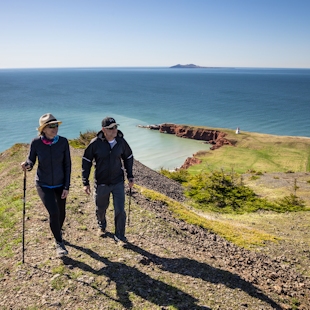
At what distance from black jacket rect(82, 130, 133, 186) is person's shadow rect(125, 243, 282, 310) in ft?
6.15

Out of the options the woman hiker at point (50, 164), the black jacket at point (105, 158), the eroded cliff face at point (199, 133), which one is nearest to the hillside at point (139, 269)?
the woman hiker at point (50, 164)

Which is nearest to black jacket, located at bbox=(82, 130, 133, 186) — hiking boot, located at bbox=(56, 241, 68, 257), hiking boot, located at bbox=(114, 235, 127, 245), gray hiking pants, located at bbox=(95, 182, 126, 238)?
gray hiking pants, located at bbox=(95, 182, 126, 238)

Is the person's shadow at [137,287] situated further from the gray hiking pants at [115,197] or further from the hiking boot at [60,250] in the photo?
the gray hiking pants at [115,197]

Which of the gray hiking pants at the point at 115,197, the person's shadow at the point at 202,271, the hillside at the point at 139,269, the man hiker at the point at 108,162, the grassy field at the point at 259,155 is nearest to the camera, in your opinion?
the hillside at the point at 139,269

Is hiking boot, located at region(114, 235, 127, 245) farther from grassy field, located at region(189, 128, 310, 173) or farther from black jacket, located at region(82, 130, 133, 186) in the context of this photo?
grassy field, located at region(189, 128, 310, 173)

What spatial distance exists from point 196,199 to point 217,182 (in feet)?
12.8

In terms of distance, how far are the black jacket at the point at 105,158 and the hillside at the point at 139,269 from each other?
5.73 feet

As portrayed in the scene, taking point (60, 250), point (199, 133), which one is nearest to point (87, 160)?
point (60, 250)

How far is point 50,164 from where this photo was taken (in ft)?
21.0

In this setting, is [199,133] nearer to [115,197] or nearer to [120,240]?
[120,240]

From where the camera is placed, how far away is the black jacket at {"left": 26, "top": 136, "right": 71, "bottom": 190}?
6.36m

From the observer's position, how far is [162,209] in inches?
545

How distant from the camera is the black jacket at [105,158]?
7094 millimetres

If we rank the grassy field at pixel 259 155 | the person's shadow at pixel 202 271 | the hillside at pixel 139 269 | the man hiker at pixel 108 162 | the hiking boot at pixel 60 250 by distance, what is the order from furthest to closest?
the grassy field at pixel 259 155 → the person's shadow at pixel 202 271 → the man hiker at pixel 108 162 → the hiking boot at pixel 60 250 → the hillside at pixel 139 269
